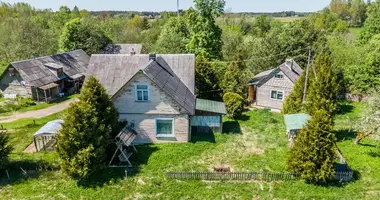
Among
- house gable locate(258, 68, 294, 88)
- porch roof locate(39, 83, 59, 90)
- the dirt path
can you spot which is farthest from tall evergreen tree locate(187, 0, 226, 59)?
the dirt path

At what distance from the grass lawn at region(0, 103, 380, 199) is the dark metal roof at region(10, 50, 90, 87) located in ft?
40.4

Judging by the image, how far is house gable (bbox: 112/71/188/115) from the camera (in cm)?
2078

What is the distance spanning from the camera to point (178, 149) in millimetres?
20688

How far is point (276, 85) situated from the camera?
3134 cm

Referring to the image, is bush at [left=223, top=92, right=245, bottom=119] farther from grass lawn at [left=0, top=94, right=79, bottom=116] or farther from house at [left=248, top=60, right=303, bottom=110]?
grass lawn at [left=0, top=94, right=79, bottom=116]

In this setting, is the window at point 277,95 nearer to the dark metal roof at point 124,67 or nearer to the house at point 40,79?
the dark metal roof at point 124,67

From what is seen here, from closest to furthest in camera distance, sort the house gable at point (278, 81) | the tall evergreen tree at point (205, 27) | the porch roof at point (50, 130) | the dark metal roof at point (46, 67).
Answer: the porch roof at point (50, 130), the house gable at point (278, 81), the dark metal roof at point (46, 67), the tall evergreen tree at point (205, 27)

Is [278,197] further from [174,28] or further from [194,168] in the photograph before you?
[174,28]

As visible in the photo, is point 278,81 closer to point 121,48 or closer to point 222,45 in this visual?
point 222,45

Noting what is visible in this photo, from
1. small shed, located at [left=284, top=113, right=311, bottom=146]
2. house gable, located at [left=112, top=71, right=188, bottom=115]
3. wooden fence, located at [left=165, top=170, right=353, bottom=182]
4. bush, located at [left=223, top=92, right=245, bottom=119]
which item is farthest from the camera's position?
bush, located at [left=223, top=92, right=245, bottom=119]

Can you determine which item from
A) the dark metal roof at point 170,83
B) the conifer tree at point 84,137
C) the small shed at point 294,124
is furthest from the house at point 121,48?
the small shed at point 294,124

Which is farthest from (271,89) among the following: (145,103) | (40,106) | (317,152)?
(40,106)

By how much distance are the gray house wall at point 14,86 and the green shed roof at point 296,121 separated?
31.8 meters

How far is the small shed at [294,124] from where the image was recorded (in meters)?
21.1
